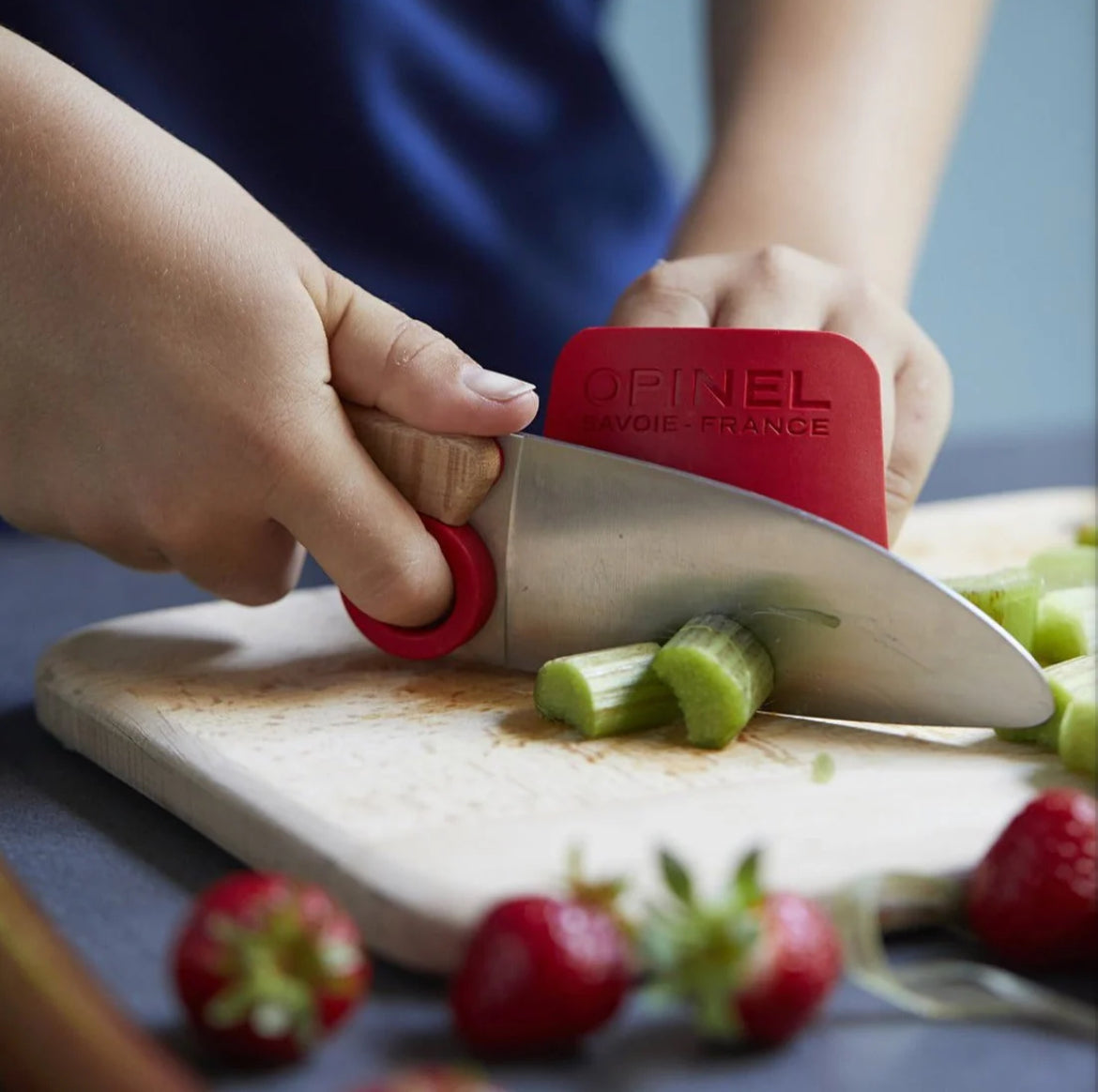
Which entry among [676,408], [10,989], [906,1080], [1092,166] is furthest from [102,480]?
[1092,166]

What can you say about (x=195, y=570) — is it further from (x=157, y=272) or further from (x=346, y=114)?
(x=346, y=114)

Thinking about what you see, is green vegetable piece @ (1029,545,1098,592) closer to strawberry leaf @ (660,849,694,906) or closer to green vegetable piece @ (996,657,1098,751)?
green vegetable piece @ (996,657,1098,751)

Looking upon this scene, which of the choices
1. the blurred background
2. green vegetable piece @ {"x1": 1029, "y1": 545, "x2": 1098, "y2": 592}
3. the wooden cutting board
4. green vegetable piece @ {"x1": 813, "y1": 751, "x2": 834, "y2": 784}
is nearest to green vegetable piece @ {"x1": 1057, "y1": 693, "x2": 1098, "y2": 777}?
the wooden cutting board

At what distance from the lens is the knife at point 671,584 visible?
1.25m

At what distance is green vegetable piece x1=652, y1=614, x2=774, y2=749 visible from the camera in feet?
4.00

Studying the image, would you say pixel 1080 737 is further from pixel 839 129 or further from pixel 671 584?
pixel 839 129

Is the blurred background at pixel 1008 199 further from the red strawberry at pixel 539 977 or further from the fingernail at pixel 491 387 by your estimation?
the red strawberry at pixel 539 977

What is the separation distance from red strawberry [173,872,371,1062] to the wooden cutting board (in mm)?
137

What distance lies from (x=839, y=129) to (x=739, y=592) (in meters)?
0.95

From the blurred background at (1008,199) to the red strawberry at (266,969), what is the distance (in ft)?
16.2

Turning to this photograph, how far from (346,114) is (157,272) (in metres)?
0.87

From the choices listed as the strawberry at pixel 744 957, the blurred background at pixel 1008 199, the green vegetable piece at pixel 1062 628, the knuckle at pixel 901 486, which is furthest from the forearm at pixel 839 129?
the blurred background at pixel 1008 199

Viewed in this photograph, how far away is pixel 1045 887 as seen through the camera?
896mm

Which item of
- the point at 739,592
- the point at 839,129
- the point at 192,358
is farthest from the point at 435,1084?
the point at 839,129
